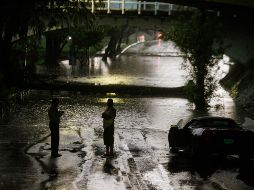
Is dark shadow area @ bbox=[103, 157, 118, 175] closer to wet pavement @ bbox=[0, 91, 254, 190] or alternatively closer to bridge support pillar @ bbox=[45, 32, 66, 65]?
wet pavement @ bbox=[0, 91, 254, 190]

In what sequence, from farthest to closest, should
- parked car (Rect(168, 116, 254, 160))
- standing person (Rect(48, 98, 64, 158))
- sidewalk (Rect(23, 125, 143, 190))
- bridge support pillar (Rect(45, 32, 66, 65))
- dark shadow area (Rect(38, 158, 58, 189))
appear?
1. bridge support pillar (Rect(45, 32, 66, 65))
2. standing person (Rect(48, 98, 64, 158))
3. parked car (Rect(168, 116, 254, 160))
4. dark shadow area (Rect(38, 158, 58, 189))
5. sidewalk (Rect(23, 125, 143, 190))

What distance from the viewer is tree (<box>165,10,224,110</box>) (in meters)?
26.6

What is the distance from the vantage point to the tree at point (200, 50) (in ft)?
87.4

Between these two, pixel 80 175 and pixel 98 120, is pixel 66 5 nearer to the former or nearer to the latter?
pixel 98 120

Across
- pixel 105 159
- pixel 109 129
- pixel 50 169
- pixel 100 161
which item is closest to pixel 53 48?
pixel 109 129

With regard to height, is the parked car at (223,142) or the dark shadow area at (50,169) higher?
the parked car at (223,142)

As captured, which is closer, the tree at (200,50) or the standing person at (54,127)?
the standing person at (54,127)

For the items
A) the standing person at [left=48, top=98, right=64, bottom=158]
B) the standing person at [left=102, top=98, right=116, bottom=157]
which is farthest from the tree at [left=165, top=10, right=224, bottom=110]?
the standing person at [left=48, top=98, right=64, bottom=158]

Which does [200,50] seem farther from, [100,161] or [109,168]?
[109,168]

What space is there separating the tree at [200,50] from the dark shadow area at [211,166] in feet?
38.9

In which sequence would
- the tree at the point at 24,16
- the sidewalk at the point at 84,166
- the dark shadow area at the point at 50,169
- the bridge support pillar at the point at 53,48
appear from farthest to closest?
the bridge support pillar at the point at 53,48 → the tree at the point at 24,16 → the dark shadow area at the point at 50,169 → the sidewalk at the point at 84,166

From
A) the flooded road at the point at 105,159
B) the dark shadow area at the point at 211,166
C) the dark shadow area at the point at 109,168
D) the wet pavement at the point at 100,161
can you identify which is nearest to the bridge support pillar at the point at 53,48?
the flooded road at the point at 105,159

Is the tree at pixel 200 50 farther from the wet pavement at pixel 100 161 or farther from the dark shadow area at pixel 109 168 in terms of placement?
the dark shadow area at pixel 109 168

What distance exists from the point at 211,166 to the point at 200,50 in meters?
13.4
